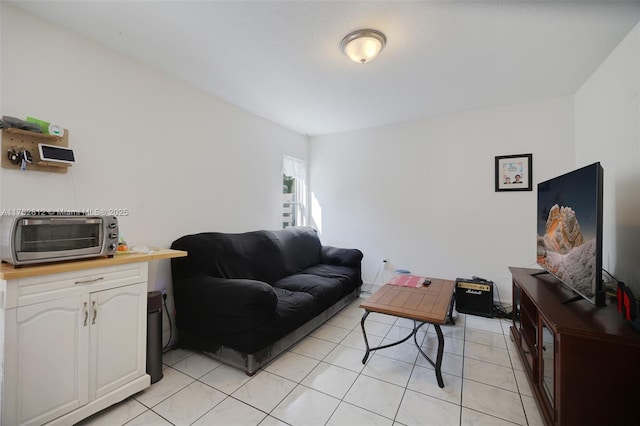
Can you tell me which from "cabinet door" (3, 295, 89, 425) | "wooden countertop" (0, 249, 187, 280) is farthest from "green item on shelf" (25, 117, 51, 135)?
"cabinet door" (3, 295, 89, 425)

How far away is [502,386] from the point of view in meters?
1.88

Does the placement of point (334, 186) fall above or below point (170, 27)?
below

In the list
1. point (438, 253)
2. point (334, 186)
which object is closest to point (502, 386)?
point (438, 253)

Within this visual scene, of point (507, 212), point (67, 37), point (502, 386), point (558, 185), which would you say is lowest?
point (502, 386)

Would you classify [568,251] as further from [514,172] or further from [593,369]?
[514,172]

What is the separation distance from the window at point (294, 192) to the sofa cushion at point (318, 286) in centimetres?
127

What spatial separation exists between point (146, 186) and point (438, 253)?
11.3ft

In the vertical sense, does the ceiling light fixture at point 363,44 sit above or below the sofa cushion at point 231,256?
above

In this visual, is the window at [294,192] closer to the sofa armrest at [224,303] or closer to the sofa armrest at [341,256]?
the sofa armrest at [341,256]

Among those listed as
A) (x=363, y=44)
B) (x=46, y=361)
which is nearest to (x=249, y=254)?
(x=46, y=361)

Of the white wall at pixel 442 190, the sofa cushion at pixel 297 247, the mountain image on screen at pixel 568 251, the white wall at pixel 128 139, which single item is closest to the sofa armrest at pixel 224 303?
the white wall at pixel 128 139

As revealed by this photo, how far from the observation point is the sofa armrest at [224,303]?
1.98m

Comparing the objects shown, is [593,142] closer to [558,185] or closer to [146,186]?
[558,185]

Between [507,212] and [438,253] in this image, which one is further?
[438,253]
